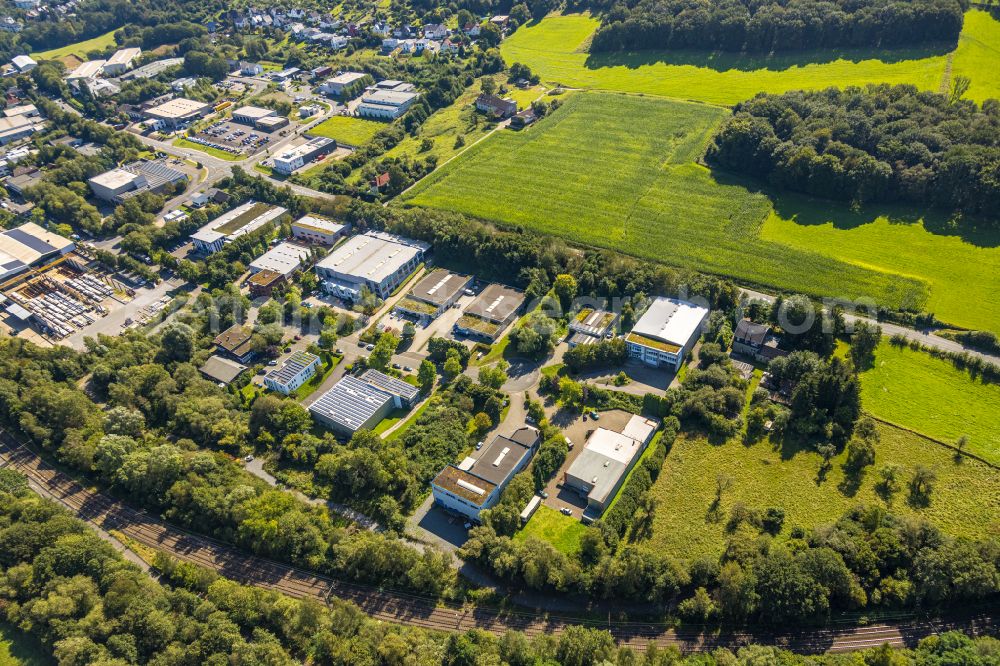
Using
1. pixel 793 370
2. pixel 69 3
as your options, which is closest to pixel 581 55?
pixel 793 370

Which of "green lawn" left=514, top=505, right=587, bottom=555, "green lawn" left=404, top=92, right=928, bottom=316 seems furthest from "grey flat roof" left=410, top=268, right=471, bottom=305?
"green lawn" left=514, top=505, right=587, bottom=555

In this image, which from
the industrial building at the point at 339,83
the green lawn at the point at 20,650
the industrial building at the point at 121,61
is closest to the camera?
the green lawn at the point at 20,650

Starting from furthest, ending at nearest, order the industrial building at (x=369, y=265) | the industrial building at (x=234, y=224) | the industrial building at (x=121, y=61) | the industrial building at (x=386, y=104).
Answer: the industrial building at (x=121, y=61) → the industrial building at (x=386, y=104) → the industrial building at (x=234, y=224) → the industrial building at (x=369, y=265)

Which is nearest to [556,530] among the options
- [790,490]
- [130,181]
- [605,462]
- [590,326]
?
[605,462]

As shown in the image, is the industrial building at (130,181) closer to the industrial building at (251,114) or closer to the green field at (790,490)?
the industrial building at (251,114)

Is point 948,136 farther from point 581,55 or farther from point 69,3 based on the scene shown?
point 69,3

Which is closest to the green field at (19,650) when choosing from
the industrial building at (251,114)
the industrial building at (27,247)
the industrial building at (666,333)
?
the industrial building at (666,333)

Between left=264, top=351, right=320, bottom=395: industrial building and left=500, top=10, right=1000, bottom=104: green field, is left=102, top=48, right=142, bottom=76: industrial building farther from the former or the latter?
left=264, top=351, right=320, bottom=395: industrial building

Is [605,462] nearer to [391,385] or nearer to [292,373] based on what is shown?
[391,385]
